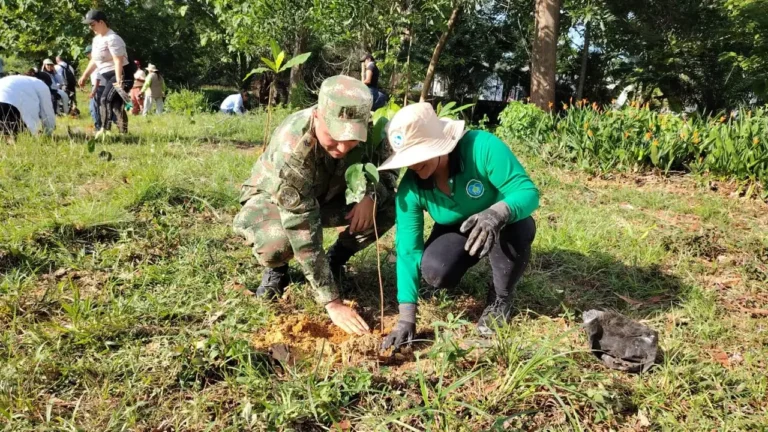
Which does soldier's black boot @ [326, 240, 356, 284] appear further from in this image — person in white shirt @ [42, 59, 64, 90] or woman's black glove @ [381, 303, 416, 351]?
person in white shirt @ [42, 59, 64, 90]

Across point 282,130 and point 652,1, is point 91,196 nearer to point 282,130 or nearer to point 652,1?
point 282,130

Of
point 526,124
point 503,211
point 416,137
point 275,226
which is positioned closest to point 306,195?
point 275,226

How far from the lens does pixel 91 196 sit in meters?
3.29

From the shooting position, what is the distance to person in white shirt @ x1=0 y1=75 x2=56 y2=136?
4309mm

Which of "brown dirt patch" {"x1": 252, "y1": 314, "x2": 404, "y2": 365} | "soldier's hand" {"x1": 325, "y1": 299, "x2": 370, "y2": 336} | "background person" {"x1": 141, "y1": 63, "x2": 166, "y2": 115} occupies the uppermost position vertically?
"background person" {"x1": 141, "y1": 63, "x2": 166, "y2": 115}

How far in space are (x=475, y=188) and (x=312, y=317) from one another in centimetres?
92

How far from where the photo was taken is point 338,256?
264 cm

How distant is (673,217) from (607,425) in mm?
2618

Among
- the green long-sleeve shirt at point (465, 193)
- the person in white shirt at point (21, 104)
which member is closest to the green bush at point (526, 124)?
the green long-sleeve shirt at point (465, 193)

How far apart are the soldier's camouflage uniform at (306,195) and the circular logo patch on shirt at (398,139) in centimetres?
13

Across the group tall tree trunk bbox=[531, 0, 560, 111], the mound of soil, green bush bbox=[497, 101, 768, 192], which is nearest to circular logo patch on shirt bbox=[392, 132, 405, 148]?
the mound of soil

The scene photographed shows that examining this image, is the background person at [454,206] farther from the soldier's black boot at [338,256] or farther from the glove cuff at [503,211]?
the soldier's black boot at [338,256]

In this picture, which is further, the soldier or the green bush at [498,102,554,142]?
the green bush at [498,102,554,142]

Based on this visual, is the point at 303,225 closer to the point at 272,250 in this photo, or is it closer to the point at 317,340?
the point at 272,250
